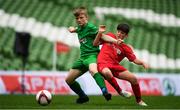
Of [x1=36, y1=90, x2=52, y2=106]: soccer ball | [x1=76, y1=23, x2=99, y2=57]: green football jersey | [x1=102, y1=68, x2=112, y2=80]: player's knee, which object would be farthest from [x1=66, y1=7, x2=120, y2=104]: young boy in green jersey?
[x1=36, y1=90, x2=52, y2=106]: soccer ball

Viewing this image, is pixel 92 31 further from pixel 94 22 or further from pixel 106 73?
pixel 94 22

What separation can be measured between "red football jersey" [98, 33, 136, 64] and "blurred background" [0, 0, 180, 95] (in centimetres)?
1381

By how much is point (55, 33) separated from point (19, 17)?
2534 millimetres

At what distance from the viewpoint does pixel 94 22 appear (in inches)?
1233

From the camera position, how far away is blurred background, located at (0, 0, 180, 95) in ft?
91.4

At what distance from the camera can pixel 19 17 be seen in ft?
104

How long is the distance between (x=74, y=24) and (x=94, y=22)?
1250mm

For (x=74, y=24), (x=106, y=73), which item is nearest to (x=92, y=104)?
(x=106, y=73)

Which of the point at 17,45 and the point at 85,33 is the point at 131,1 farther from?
the point at 85,33

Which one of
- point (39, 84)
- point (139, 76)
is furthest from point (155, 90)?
point (39, 84)

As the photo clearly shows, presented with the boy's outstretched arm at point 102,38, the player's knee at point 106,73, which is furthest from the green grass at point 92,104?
the boy's outstretched arm at point 102,38

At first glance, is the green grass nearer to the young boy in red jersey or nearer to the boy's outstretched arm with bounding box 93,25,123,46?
the young boy in red jersey

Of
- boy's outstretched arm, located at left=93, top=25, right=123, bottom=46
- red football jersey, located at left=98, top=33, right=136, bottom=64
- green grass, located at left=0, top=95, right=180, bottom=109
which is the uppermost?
boy's outstretched arm, located at left=93, top=25, right=123, bottom=46

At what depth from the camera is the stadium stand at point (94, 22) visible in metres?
28.1
